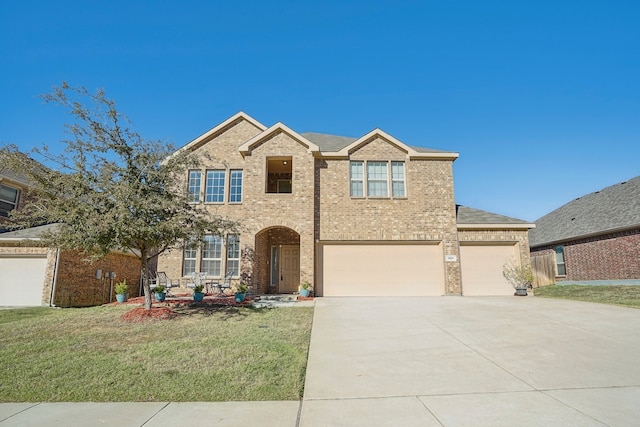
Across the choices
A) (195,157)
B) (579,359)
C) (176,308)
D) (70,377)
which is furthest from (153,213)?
(579,359)

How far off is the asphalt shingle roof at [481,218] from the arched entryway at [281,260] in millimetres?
7418

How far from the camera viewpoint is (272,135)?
50.7 ft

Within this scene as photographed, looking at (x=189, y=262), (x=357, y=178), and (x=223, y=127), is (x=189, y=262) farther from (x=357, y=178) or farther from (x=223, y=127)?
(x=357, y=178)

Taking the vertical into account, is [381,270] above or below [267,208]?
below

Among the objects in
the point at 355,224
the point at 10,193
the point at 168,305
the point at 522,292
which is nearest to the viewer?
the point at 168,305

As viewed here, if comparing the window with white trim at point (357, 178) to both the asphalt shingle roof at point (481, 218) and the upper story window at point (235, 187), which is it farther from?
the upper story window at point (235, 187)

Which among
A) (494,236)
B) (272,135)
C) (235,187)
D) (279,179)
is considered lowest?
(494,236)

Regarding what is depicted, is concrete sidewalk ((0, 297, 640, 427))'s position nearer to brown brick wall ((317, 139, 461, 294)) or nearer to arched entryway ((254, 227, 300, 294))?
brown brick wall ((317, 139, 461, 294))

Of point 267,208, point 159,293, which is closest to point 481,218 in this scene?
point 267,208

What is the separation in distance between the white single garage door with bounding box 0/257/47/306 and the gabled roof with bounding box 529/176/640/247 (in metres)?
25.2

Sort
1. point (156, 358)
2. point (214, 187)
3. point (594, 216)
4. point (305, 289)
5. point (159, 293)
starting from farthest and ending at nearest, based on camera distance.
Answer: point (594, 216) → point (214, 187) → point (305, 289) → point (159, 293) → point (156, 358)

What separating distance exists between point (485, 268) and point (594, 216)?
9.24m

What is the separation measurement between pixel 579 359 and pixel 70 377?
799 cm

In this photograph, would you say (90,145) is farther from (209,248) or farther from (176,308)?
(209,248)
